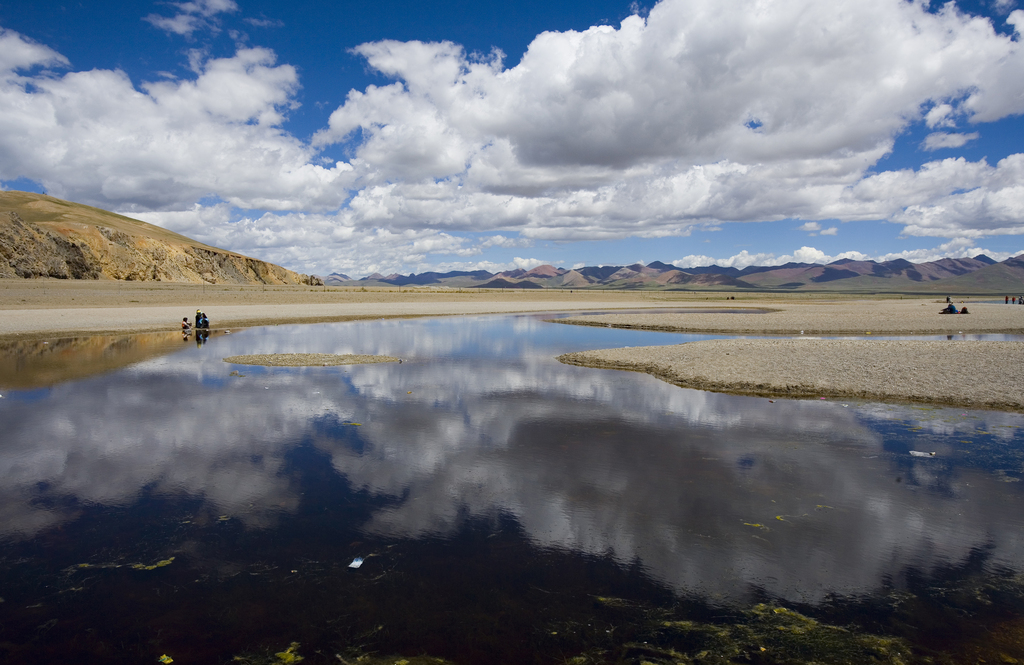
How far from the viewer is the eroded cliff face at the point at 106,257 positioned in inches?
3546

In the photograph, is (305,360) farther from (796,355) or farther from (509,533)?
(796,355)

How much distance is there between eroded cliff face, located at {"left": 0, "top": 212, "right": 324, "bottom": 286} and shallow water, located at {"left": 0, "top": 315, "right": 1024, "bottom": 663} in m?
98.0

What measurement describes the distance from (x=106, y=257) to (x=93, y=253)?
2657 mm

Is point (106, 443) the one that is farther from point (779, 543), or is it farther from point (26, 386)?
point (779, 543)

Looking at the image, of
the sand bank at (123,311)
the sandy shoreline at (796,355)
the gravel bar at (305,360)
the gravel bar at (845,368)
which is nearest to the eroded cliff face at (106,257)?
the sand bank at (123,311)

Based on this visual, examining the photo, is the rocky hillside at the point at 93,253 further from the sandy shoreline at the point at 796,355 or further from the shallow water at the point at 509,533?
the shallow water at the point at 509,533

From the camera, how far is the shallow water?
20.8 ft

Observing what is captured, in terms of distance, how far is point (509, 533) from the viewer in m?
8.70

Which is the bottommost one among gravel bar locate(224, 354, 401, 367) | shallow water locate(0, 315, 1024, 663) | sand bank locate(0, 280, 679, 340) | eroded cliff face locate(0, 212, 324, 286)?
shallow water locate(0, 315, 1024, 663)

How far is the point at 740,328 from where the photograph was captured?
140 ft

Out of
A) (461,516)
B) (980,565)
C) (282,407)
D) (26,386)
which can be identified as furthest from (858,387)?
(26,386)

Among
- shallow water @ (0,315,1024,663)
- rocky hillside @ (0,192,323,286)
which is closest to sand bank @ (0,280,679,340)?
rocky hillside @ (0,192,323,286)

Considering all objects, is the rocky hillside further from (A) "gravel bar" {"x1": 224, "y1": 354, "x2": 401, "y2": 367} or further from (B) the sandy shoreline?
(A) "gravel bar" {"x1": 224, "y1": 354, "x2": 401, "y2": 367}

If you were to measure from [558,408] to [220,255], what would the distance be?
478 feet
